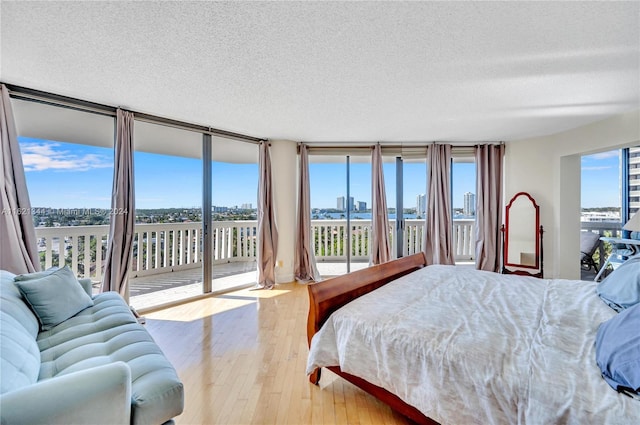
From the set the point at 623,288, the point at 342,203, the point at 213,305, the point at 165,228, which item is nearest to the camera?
the point at 623,288

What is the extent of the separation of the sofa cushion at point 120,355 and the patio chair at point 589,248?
6.31 metres

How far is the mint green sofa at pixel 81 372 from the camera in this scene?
3.16ft

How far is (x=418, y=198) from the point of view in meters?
4.84

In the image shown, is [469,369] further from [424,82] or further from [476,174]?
[476,174]

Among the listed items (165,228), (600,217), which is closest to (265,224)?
(165,228)

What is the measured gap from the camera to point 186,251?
15.2 feet

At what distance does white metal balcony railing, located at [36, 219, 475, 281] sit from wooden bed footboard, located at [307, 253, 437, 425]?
248 centimetres

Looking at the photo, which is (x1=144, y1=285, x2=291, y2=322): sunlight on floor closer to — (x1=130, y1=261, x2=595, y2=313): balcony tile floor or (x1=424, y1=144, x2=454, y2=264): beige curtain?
(x1=130, y1=261, x2=595, y2=313): balcony tile floor

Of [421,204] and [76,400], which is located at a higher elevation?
[421,204]

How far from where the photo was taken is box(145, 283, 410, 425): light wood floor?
1.65 meters

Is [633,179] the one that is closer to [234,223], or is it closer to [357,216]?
[357,216]

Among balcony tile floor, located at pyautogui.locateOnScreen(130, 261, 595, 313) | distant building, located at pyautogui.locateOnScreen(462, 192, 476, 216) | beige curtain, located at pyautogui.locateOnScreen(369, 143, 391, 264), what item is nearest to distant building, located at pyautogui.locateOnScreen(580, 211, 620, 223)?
balcony tile floor, located at pyautogui.locateOnScreen(130, 261, 595, 313)

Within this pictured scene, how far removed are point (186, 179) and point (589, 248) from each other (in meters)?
6.75

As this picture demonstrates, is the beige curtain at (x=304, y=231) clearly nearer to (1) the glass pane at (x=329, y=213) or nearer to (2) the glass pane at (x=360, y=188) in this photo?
(1) the glass pane at (x=329, y=213)
